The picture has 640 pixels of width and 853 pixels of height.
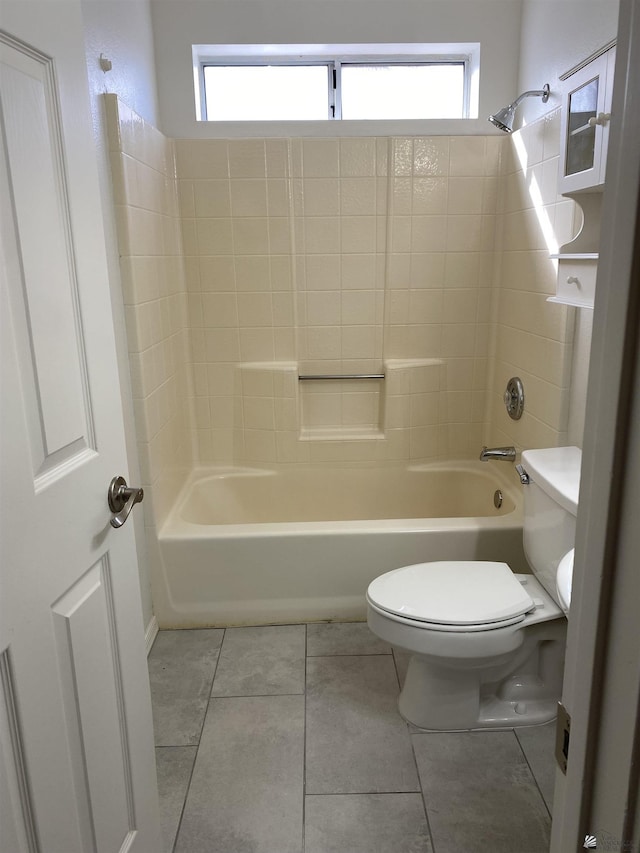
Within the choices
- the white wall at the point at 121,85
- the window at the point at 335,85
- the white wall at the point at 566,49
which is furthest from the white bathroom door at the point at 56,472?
the window at the point at 335,85

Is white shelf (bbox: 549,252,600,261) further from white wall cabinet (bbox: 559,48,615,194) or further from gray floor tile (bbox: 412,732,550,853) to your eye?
gray floor tile (bbox: 412,732,550,853)

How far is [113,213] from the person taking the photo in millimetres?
2023

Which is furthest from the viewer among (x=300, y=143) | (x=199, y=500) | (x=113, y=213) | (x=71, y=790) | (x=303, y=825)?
(x=199, y=500)

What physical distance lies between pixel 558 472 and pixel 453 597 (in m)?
0.47

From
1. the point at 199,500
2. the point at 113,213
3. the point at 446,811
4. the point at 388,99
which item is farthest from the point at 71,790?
the point at 388,99

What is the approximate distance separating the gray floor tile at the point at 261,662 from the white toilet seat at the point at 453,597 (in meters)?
0.50

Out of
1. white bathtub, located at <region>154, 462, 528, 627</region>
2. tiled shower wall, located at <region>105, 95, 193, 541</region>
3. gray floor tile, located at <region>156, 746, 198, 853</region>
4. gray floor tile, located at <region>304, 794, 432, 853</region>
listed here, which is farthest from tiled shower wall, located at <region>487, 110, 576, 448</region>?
gray floor tile, located at <region>156, 746, 198, 853</region>

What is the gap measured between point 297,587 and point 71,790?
1469mm

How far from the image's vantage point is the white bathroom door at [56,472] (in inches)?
31.4

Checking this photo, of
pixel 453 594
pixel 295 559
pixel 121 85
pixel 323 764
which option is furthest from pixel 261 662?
pixel 121 85

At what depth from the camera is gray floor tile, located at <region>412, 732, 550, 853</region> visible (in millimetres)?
1500

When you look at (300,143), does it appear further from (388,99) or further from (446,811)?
(446,811)

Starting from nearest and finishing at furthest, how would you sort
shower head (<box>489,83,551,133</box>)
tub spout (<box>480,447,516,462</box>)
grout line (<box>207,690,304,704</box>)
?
grout line (<box>207,690,304,704</box>), shower head (<box>489,83,551,133</box>), tub spout (<box>480,447,516,462</box>)

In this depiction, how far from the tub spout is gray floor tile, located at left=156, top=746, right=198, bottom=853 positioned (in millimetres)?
1470
